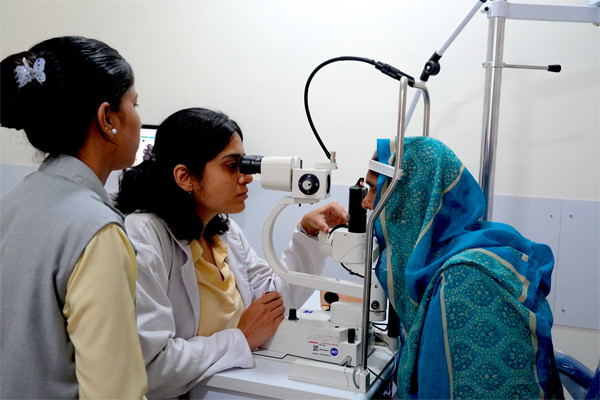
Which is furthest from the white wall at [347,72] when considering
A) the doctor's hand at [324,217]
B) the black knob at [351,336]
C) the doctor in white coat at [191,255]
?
the black knob at [351,336]

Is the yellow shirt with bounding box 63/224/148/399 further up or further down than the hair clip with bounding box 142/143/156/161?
further down

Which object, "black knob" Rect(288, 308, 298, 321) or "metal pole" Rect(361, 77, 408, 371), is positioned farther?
"black knob" Rect(288, 308, 298, 321)

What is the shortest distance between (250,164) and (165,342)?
17.8 inches

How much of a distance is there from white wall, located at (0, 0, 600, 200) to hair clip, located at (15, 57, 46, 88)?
1.66m

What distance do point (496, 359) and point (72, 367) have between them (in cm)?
81

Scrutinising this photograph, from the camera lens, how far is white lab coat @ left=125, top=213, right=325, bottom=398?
1.10m

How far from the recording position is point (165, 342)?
1.12m

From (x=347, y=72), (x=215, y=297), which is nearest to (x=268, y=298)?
(x=215, y=297)

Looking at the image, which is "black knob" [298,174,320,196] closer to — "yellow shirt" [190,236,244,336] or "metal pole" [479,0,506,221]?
"yellow shirt" [190,236,244,336]

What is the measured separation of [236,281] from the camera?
148 cm

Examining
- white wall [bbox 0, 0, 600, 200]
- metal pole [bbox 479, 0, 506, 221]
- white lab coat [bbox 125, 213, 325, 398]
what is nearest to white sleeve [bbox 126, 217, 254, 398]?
white lab coat [bbox 125, 213, 325, 398]

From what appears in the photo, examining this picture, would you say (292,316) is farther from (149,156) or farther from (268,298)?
(149,156)

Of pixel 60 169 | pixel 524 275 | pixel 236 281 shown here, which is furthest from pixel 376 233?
pixel 60 169

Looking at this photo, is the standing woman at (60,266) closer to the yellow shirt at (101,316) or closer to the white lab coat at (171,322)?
the yellow shirt at (101,316)
